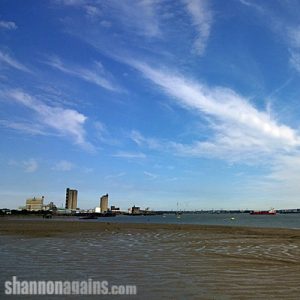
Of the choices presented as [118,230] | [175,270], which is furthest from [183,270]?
[118,230]

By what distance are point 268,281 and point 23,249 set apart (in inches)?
597

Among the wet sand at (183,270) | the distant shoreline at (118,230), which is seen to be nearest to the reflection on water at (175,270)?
the wet sand at (183,270)

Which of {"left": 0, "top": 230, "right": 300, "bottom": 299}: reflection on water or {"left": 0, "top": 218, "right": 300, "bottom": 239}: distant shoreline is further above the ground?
{"left": 0, "top": 218, "right": 300, "bottom": 239}: distant shoreline

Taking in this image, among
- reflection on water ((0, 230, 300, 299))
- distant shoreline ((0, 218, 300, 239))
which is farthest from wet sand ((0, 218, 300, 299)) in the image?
distant shoreline ((0, 218, 300, 239))

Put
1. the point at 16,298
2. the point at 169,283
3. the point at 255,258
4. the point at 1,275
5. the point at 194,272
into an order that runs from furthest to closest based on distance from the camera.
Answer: the point at 255,258, the point at 194,272, the point at 1,275, the point at 169,283, the point at 16,298

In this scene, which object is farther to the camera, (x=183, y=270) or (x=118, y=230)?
(x=118, y=230)

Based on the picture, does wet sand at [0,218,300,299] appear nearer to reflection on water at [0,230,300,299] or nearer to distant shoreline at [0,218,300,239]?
reflection on water at [0,230,300,299]

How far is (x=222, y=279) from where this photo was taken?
13.9 meters

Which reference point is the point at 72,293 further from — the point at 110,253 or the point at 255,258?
the point at 255,258

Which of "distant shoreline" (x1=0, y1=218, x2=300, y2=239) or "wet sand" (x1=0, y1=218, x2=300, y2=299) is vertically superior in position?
"distant shoreline" (x1=0, y1=218, x2=300, y2=239)

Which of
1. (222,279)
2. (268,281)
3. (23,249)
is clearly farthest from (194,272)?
(23,249)

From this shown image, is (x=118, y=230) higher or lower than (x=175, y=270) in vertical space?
higher

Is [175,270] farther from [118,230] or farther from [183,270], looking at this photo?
[118,230]

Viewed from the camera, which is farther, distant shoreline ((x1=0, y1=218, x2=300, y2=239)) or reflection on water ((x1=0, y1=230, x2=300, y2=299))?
distant shoreline ((x1=0, y1=218, x2=300, y2=239))
